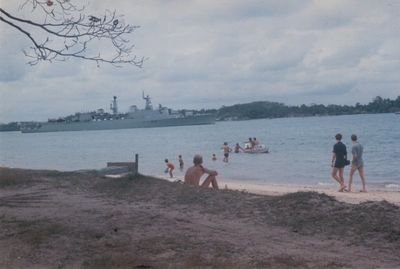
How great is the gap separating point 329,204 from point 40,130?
13388 centimetres

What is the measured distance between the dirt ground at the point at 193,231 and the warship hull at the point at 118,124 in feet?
329


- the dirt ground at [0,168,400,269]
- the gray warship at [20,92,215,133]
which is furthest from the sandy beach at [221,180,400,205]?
the gray warship at [20,92,215,133]

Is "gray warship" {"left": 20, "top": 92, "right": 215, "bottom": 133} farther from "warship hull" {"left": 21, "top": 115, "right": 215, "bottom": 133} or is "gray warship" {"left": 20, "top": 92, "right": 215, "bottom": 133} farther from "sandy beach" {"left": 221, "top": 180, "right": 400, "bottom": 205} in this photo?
"sandy beach" {"left": 221, "top": 180, "right": 400, "bottom": 205}

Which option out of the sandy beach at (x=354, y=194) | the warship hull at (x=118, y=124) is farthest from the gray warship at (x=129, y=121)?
the sandy beach at (x=354, y=194)

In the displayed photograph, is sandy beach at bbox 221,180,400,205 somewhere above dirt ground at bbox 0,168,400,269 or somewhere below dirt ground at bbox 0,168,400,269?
below

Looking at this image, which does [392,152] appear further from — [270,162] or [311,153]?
[270,162]

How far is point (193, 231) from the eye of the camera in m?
7.37

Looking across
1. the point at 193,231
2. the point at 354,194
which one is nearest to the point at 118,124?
the point at 354,194

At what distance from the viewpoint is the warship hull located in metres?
113

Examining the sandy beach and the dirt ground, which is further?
the sandy beach

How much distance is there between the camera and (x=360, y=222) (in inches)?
301

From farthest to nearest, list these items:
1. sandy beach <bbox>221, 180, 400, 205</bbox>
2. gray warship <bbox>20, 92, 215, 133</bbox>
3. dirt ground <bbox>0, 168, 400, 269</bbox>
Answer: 1. gray warship <bbox>20, 92, 215, 133</bbox>
2. sandy beach <bbox>221, 180, 400, 205</bbox>
3. dirt ground <bbox>0, 168, 400, 269</bbox>

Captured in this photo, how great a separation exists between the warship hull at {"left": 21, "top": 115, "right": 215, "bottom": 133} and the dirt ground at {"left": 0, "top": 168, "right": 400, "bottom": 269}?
3945 inches

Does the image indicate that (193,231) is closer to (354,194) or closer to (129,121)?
(354,194)
